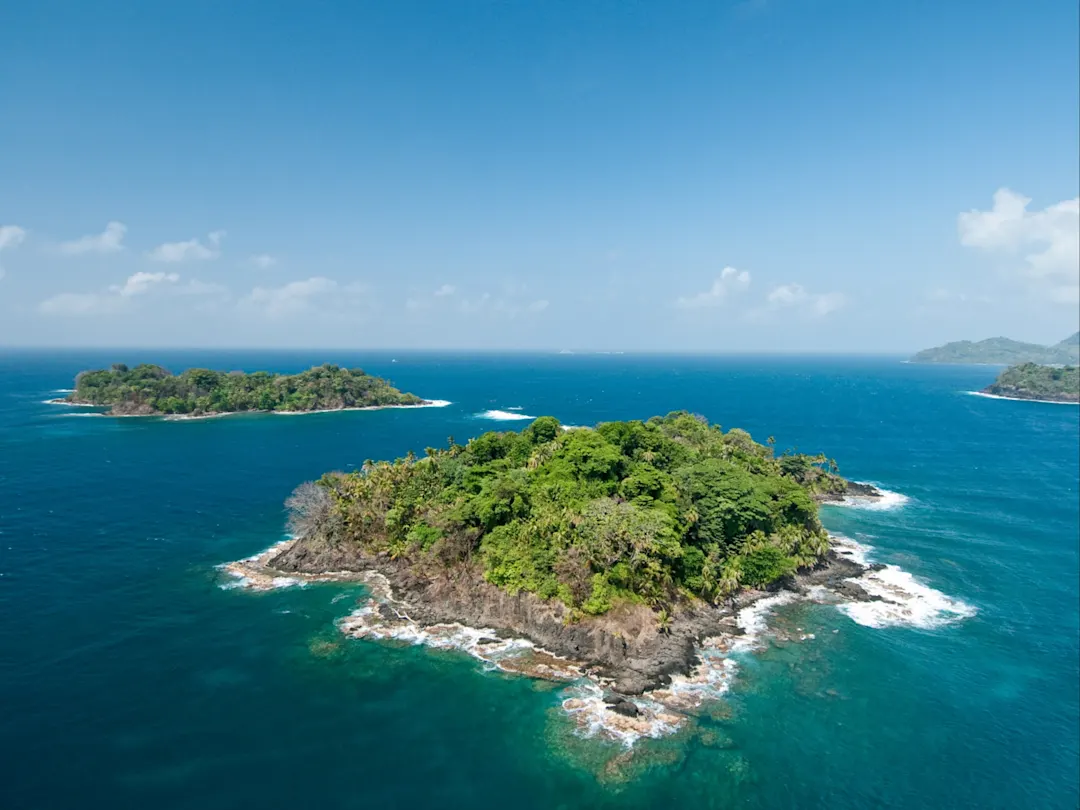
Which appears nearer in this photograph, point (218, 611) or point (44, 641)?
point (44, 641)

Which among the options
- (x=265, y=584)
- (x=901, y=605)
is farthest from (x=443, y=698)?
(x=901, y=605)

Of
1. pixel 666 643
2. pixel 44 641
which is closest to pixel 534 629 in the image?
pixel 666 643

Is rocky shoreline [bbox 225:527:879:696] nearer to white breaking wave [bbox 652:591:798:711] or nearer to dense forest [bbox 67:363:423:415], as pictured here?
white breaking wave [bbox 652:591:798:711]

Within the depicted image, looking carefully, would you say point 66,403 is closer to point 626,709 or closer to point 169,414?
point 169,414

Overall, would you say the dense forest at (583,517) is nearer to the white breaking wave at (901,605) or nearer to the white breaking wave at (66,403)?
the white breaking wave at (901,605)

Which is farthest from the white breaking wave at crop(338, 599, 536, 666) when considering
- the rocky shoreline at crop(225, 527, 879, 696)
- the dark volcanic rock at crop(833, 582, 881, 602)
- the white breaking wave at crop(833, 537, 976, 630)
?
the dark volcanic rock at crop(833, 582, 881, 602)

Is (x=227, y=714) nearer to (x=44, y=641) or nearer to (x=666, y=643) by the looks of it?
(x=44, y=641)
